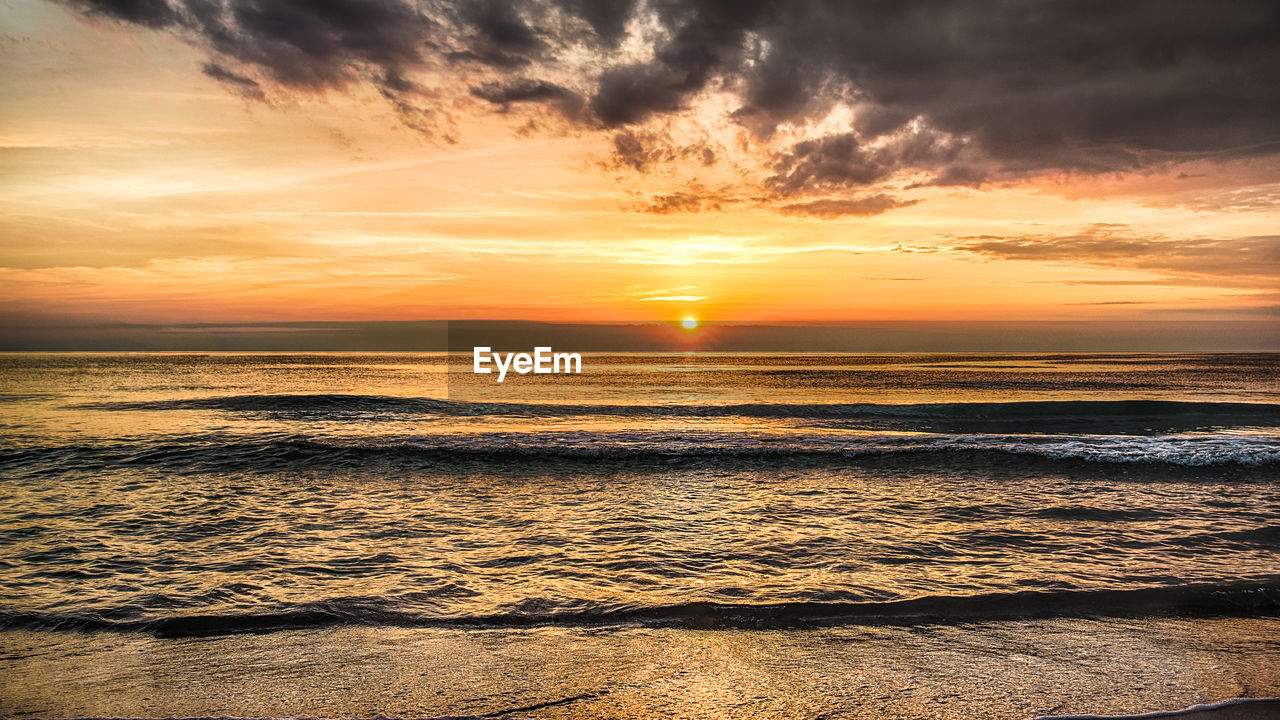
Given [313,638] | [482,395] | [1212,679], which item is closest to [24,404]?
[482,395]

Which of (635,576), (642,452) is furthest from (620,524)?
(642,452)

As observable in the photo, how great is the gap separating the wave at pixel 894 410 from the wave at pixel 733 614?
1994 centimetres

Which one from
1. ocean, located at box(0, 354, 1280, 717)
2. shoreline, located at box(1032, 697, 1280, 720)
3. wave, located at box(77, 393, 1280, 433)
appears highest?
shoreline, located at box(1032, 697, 1280, 720)

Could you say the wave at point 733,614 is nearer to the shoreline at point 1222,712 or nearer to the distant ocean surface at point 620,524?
the distant ocean surface at point 620,524

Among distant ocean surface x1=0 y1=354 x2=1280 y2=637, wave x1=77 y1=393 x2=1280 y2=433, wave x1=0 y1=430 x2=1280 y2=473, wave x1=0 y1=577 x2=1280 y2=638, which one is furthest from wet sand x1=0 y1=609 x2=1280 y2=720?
wave x1=77 y1=393 x2=1280 y2=433

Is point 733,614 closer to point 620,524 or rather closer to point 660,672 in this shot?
point 660,672

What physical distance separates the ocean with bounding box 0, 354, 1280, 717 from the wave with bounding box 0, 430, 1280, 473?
0.56ft

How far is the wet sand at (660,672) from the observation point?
15.6 ft

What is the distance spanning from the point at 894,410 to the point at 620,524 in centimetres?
2422

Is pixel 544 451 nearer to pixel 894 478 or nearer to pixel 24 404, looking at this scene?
pixel 894 478

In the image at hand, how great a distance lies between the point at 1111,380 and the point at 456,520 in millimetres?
56720

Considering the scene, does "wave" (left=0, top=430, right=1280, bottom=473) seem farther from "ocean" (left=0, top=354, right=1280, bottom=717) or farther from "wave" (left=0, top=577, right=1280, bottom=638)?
"wave" (left=0, top=577, right=1280, bottom=638)

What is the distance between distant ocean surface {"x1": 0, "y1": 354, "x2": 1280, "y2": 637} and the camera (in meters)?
7.18

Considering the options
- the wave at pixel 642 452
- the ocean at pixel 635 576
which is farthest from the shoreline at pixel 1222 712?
the wave at pixel 642 452
